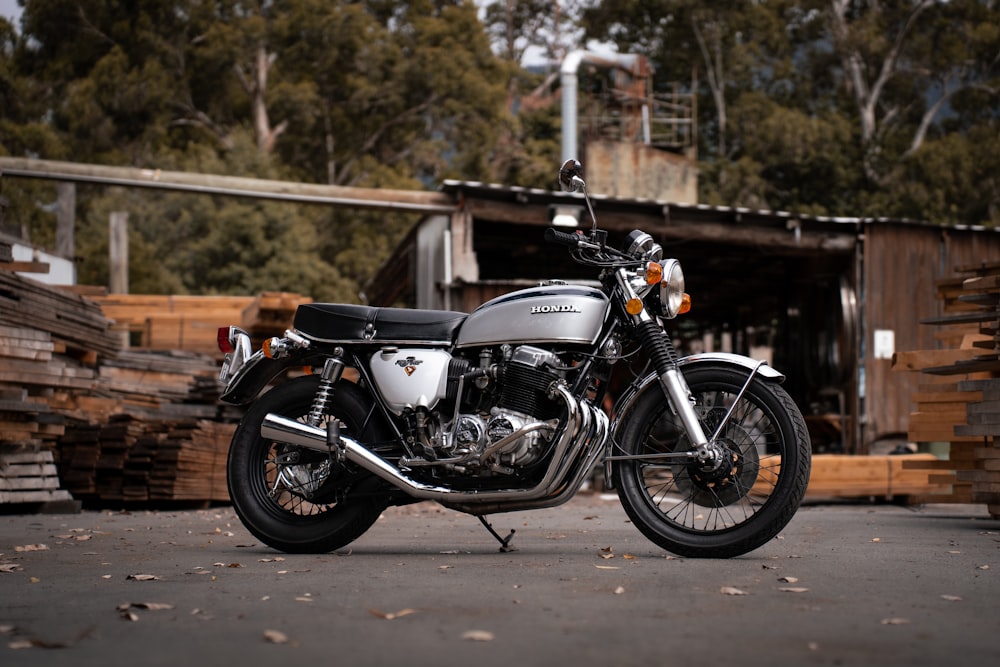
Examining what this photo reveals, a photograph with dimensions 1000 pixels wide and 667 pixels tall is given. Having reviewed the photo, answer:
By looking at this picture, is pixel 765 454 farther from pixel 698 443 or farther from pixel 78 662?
pixel 78 662

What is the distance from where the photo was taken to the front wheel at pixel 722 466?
5.92m

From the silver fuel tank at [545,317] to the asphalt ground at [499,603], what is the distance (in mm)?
1013

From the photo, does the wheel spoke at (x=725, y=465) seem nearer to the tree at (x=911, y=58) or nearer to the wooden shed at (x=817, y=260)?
the wooden shed at (x=817, y=260)

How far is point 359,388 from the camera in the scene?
261 inches

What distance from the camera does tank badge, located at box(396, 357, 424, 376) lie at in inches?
252

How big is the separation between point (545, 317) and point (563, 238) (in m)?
0.37

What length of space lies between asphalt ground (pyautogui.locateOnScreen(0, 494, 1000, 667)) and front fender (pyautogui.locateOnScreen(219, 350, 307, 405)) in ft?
2.59

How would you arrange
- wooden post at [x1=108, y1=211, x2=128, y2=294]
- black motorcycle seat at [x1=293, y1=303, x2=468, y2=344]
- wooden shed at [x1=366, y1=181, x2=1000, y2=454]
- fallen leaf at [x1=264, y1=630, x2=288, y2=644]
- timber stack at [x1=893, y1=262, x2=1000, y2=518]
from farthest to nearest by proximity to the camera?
wooden post at [x1=108, y1=211, x2=128, y2=294], wooden shed at [x1=366, y1=181, x2=1000, y2=454], timber stack at [x1=893, y1=262, x2=1000, y2=518], black motorcycle seat at [x1=293, y1=303, x2=468, y2=344], fallen leaf at [x1=264, y1=630, x2=288, y2=644]

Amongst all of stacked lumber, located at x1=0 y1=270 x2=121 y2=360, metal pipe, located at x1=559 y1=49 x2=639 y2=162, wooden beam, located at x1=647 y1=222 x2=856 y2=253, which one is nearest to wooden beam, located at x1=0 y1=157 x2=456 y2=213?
wooden beam, located at x1=647 y1=222 x2=856 y2=253

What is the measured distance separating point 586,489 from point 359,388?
8.86m

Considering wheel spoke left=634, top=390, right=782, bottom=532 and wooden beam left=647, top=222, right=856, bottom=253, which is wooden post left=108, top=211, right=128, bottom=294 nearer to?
wooden beam left=647, top=222, right=856, bottom=253

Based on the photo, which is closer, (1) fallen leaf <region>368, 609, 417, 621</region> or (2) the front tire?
(1) fallen leaf <region>368, 609, 417, 621</region>

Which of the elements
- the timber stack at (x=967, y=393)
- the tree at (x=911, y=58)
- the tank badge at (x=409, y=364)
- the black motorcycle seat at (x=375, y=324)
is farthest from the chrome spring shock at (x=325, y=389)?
the tree at (x=911, y=58)

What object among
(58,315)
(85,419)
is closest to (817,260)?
(85,419)
